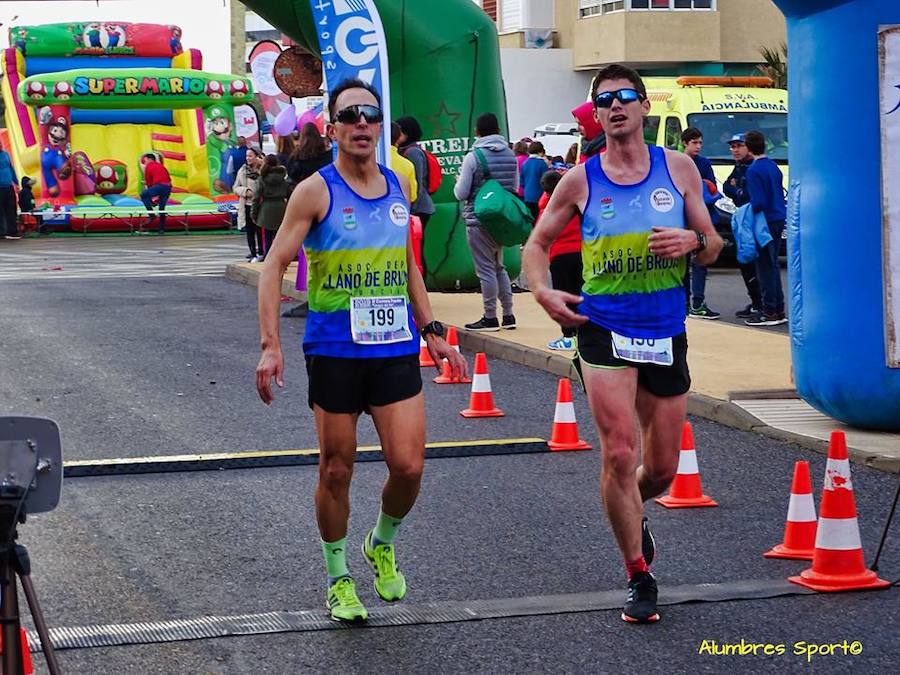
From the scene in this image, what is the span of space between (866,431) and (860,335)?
630 millimetres

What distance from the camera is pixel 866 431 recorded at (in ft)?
30.7

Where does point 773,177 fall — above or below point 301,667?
above

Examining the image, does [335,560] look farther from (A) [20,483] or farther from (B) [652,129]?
(B) [652,129]

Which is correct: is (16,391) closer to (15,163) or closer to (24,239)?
(24,239)

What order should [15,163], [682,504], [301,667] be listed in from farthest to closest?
[15,163] < [682,504] < [301,667]

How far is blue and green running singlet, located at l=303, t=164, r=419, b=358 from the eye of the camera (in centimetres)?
571

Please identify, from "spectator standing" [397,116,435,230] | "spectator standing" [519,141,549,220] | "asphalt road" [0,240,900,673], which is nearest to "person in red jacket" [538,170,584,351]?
"asphalt road" [0,240,900,673]

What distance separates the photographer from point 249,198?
2692 cm

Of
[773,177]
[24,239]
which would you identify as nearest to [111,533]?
[773,177]

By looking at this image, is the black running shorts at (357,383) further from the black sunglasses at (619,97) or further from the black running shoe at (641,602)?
the black sunglasses at (619,97)

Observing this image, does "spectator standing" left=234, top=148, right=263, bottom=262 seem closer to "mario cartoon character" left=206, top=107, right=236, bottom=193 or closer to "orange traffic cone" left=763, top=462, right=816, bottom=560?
"mario cartoon character" left=206, top=107, right=236, bottom=193

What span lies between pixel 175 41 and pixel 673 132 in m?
19.9

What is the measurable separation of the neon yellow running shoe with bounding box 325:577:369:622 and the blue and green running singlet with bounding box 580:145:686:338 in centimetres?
128

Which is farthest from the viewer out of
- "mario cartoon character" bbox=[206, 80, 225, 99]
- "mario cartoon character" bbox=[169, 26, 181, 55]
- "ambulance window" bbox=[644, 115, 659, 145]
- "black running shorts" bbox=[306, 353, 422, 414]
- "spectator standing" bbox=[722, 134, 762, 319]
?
"mario cartoon character" bbox=[169, 26, 181, 55]
